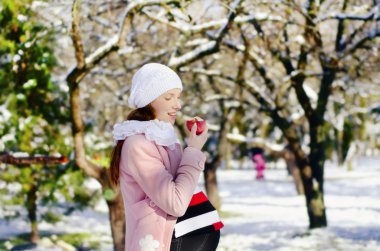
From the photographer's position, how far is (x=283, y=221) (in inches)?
574

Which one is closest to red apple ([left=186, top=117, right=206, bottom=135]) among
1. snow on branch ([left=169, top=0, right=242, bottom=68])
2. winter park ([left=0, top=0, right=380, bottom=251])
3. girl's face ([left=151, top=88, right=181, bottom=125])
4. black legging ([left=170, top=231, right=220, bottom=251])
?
winter park ([left=0, top=0, right=380, bottom=251])

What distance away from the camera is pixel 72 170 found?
12234 mm

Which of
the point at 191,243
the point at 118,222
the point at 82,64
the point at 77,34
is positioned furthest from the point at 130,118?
the point at 118,222

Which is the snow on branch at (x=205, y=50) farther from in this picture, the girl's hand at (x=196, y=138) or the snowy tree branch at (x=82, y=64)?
the girl's hand at (x=196, y=138)

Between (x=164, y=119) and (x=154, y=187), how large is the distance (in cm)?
36

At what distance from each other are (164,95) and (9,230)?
14348mm

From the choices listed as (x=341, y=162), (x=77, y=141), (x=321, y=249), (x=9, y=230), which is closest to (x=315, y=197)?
(x=321, y=249)

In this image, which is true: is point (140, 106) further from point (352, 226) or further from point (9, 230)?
point (9, 230)

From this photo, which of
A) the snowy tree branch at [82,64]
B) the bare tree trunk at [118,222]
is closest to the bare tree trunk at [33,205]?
the bare tree trunk at [118,222]

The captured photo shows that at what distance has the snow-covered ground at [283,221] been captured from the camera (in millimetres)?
10852

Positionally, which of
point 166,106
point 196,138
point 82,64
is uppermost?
point 82,64

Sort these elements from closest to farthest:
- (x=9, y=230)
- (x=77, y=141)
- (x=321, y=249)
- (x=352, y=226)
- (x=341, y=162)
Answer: (x=77, y=141) < (x=321, y=249) < (x=352, y=226) < (x=9, y=230) < (x=341, y=162)

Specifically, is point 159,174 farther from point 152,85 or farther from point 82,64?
point 82,64

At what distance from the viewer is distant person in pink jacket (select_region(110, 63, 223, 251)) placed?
7.00ft
